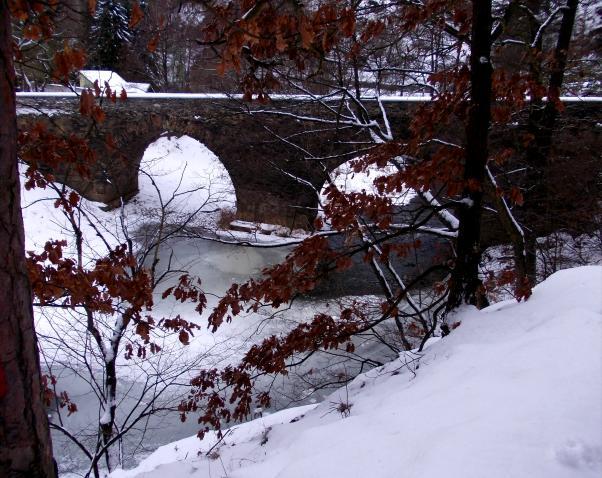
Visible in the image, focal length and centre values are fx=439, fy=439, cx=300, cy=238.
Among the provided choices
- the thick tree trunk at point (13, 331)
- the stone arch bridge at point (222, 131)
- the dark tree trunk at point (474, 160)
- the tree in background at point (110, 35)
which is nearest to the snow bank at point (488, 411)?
the dark tree trunk at point (474, 160)

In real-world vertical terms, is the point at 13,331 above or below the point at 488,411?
above

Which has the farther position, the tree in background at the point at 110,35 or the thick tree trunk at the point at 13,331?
the tree in background at the point at 110,35

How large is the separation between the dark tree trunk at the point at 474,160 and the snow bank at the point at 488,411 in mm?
381

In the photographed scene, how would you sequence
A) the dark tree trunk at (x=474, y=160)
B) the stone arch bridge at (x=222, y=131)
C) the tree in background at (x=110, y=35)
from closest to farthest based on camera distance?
the dark tree trunk at (x=474, y=160) < the stone arch bridge at (x=222, y=131) < the tree in background at (x=110, y=35)

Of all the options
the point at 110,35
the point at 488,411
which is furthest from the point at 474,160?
the point at 110,35

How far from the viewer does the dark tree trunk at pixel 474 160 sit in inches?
123

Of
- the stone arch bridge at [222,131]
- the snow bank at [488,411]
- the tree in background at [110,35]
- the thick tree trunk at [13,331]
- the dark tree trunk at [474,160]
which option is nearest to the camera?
the thick tree trunk at [13,331]

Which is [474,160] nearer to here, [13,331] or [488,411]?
[488,411]

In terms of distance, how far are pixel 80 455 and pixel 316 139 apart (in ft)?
26.0

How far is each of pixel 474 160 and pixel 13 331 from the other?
3092mm

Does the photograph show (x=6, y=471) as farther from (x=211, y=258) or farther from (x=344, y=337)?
(x=211, y=258)

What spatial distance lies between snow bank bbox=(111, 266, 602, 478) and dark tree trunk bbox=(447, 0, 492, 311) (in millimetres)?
381

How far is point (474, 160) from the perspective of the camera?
10.9ft

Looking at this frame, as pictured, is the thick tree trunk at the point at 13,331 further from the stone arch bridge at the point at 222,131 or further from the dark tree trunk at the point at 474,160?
the stone arch bridge at the point at 222,131
